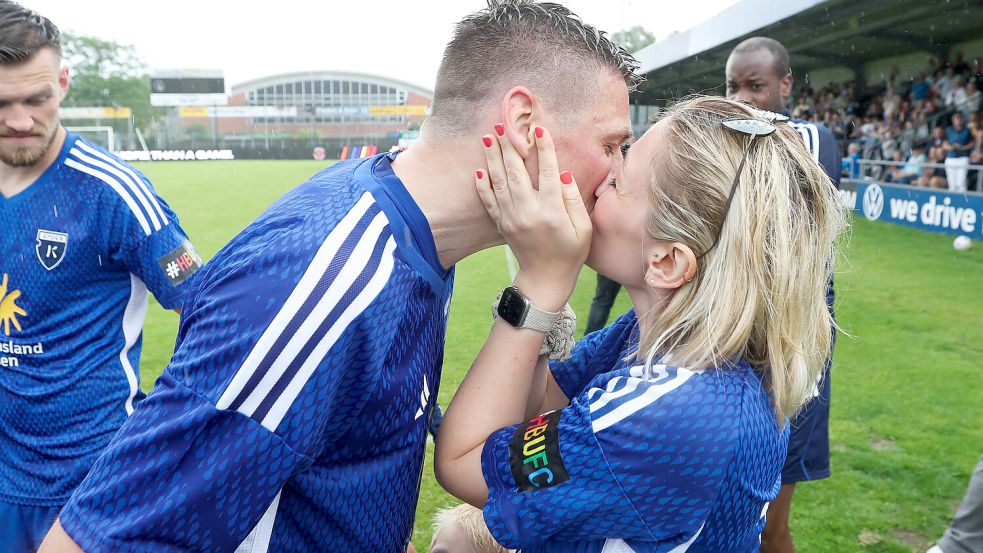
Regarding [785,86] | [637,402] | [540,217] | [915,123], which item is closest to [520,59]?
[540,217]

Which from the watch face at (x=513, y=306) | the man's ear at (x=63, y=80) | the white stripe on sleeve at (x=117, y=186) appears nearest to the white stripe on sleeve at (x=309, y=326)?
the watch face at (x=513, y=306)

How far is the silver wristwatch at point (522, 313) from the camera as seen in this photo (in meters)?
1.60

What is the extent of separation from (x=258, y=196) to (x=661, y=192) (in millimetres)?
23448

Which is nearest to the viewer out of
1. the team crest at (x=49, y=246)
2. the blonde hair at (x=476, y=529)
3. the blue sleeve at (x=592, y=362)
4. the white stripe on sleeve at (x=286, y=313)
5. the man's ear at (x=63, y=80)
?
the white stripe on sleeve at (x=286, y=313)

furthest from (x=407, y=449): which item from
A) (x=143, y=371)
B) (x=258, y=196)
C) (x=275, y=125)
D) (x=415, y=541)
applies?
(x=275, y=125)

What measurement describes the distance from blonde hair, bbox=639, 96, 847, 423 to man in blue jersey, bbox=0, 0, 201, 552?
6.65 ft

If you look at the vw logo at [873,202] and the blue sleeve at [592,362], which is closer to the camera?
the blue sleeve at [592,362]

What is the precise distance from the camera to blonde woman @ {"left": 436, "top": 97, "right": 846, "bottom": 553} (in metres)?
1.36

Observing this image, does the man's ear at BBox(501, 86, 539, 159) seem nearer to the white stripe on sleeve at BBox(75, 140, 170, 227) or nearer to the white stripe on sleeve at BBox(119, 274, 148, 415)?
the white stripe on sleeve at BBox(75, 140, 170, 227)

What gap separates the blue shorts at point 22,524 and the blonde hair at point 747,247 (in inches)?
92.7

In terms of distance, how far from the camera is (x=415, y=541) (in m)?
4.23

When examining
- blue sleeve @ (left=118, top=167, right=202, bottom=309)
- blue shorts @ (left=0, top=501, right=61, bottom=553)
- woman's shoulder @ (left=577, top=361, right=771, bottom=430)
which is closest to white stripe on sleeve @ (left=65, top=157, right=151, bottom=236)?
blue sleeve @ (left=118, top=167, right=202, bottom=309)

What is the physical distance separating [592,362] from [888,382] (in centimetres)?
555

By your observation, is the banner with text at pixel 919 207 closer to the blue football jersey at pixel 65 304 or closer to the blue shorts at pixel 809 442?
the blue shorts at pixel 809 442
